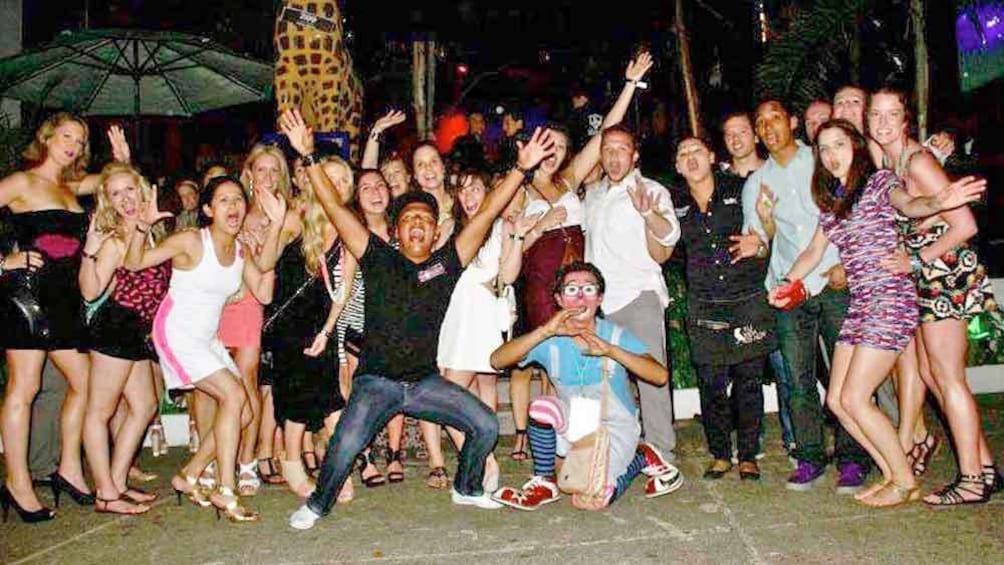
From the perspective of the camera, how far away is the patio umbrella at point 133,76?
678 centimetres

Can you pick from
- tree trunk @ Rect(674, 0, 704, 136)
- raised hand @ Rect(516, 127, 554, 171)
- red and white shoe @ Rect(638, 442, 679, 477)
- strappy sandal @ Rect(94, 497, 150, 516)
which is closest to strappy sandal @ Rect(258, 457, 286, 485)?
strappy sandal @ Rect(94, 497, 150, 516)

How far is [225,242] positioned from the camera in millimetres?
5215

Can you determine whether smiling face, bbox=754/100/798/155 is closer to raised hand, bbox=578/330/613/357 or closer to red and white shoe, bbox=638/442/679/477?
raised hand, bbox=578/330/613/357

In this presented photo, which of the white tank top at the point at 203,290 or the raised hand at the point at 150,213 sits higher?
the raised hand at the point at 150,213

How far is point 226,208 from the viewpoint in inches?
203

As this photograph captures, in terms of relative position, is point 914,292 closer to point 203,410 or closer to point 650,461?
point 650,461

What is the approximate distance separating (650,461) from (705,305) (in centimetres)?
101

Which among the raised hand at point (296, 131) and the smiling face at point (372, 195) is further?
the smiling face at point (372, 195)

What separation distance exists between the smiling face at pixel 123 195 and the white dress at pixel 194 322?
0.37m

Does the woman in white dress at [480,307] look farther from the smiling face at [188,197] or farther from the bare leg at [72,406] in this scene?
the smiling face at [188,197]

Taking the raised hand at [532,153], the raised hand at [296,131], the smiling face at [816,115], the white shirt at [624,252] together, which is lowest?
the white shirt at [624,252]

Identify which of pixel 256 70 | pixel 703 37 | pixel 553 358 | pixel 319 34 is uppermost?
pixel 703 37

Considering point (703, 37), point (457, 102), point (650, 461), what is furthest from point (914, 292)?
point (457, 102)

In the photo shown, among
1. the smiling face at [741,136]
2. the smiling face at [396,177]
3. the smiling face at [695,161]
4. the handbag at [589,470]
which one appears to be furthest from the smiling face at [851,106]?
the smiling face at [396,177]
